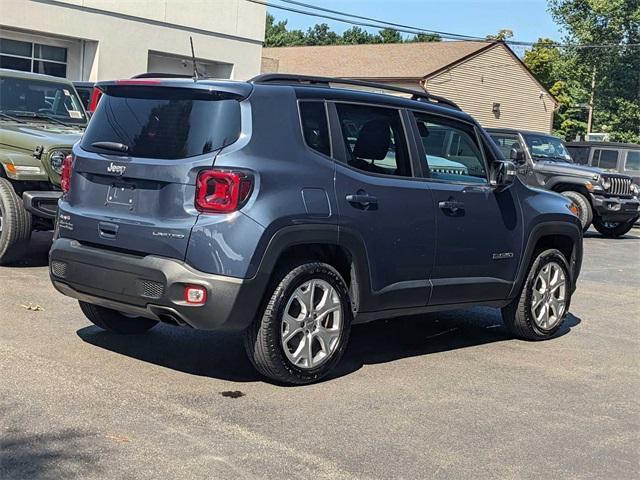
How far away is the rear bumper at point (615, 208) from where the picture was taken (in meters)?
17.1

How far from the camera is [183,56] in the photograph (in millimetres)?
28875

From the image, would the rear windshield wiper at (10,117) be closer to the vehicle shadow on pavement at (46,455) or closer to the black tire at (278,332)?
the black tire at (278,332)

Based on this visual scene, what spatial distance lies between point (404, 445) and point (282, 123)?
207cm

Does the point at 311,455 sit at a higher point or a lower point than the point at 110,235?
lower

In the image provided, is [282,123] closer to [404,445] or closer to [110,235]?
[110,235]

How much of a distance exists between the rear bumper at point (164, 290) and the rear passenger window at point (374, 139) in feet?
4.09

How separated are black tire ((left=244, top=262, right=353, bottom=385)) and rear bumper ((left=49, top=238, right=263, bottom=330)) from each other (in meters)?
0.11

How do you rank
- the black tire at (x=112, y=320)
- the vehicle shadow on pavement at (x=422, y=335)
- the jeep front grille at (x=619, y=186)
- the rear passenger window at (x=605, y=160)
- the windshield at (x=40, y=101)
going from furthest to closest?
the rear passenger window at (x=605, y=160) < the jeep front grille at (x=619, y=186) < the windshield at (x=40, y=101) < the vehicle shadow on pavement at (x=422, y=335) < the black tire at (x=112, y=320)

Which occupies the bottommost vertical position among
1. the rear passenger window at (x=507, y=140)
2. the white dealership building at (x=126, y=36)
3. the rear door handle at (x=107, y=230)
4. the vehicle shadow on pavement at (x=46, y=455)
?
the vehicle shadow on pavement at (x=46, y=455)

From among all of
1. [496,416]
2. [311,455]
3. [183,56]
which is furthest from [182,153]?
[183,56]

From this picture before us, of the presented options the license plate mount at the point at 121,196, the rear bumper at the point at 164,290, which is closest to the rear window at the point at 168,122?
the license plate mount at the point at 121,196

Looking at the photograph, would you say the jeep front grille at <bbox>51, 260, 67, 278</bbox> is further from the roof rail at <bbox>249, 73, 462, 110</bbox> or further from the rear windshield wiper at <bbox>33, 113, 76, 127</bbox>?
the rear windshield wiper at <bbox>33, 113, 76, 127</bbox>

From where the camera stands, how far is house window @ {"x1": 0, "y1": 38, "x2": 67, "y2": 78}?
2506 centimetres

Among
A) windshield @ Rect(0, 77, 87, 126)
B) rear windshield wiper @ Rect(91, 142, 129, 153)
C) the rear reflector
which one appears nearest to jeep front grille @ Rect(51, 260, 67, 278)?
rear windshield wiper @ Rect(91, 142, 129, 153)
